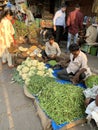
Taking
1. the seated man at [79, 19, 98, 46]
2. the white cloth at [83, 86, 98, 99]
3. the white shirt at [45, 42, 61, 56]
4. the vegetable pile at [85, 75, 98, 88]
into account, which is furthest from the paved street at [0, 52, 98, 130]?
the seated man at [79, 19, 98, 46]

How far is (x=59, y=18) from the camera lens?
25.0ft

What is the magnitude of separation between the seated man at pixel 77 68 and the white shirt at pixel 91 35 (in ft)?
9.11

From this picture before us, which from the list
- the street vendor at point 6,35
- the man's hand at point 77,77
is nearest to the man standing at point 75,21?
the street vendor at point 6,35

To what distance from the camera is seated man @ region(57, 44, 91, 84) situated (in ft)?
14.2

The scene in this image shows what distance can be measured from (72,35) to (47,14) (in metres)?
3.13

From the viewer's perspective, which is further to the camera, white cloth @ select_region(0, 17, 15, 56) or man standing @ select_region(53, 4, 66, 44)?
man standing @ select_region(53, 4, 66, 44)

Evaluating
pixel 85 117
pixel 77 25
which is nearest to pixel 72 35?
pixel 77 25

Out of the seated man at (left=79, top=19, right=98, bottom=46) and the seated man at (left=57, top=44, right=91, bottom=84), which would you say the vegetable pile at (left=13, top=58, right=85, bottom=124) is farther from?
the seated man at (left=79, top=19, right=98, bottom=46)

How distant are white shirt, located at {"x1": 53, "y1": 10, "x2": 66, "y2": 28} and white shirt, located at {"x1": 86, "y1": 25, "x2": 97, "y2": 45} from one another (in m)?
1.14

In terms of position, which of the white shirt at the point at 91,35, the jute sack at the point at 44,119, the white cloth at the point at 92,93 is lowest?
the jute sack at the point at 44,119

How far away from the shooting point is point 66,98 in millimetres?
3422

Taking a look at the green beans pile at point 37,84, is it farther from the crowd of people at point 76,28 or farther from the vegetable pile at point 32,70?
the crowd of people at point 76,28

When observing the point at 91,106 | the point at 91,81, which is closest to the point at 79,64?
the point at 91,81

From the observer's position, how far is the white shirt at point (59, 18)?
298 inches
